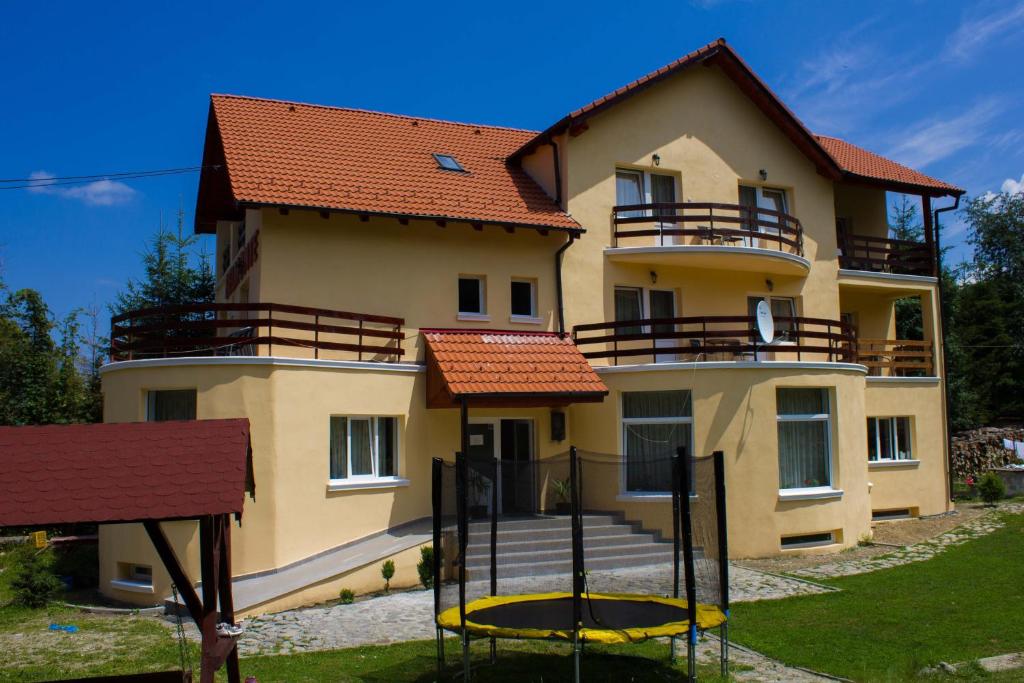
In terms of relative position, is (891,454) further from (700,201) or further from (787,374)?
(700,201)

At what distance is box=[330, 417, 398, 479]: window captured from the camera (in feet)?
53.6

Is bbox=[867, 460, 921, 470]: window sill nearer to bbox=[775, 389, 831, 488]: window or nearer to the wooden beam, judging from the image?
bbox=[775, 389, 831, 488]: window

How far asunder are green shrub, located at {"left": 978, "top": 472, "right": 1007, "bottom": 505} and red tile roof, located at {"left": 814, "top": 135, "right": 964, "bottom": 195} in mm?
7562

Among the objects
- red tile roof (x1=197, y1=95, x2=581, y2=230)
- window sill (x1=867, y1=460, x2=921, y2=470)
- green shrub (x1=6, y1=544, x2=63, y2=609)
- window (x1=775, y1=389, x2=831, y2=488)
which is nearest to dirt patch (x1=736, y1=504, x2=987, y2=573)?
window sill (x1=867, y1=460, x2=921, y2=470)

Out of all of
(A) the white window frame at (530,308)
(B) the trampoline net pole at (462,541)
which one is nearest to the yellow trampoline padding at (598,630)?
(B) the trampoline net pole at (462,541)

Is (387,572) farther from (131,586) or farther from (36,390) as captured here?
(36,390)

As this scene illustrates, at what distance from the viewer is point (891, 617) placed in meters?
11.8

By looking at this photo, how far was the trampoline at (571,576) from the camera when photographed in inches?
353

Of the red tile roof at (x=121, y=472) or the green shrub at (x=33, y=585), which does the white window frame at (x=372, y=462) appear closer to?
the green shrub at (x=33, y=585)

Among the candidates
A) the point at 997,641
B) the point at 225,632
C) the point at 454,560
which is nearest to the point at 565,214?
the point at 454,560

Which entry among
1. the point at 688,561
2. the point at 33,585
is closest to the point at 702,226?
the point at 688,561

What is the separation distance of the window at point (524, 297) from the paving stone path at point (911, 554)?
25.3ft

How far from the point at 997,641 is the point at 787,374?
314 inches

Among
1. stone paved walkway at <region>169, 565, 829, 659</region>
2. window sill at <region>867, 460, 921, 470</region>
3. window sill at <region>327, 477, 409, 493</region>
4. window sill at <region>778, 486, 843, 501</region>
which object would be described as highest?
window sill at <region>327, 477, 409, 493</region>
